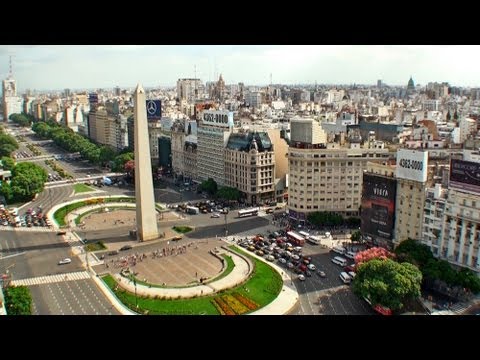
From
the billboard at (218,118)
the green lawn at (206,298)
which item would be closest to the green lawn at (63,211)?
the green lawn at (206,298)

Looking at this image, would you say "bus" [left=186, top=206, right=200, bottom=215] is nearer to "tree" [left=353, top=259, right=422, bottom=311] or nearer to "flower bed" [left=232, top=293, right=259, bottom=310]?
"flower bed" [left=232, top=293, right=259, bottom=310]

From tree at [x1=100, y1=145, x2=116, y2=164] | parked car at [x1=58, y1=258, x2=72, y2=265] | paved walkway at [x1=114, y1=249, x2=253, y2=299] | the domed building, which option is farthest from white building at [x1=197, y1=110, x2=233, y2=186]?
the domed building

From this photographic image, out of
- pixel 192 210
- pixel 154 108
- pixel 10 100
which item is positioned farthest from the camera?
pixel 10 100

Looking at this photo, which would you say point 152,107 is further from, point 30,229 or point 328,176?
point 328,176

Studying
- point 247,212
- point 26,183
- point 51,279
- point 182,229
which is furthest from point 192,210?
point 26,183

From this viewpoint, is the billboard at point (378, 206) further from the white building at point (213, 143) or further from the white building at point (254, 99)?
the white building at point (254, 99)
